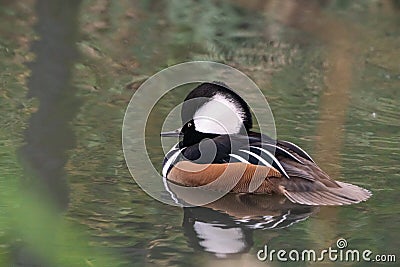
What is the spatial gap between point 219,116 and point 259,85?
7.53 ft

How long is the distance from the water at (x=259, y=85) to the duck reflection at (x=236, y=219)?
0.04ft

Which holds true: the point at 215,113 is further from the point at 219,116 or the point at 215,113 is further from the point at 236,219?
the point at 236,219

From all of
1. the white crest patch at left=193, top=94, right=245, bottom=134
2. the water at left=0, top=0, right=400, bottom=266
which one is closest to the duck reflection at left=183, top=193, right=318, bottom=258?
the water at left=0, top=0, right=400, bottom=266

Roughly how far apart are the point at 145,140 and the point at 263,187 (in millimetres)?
1284

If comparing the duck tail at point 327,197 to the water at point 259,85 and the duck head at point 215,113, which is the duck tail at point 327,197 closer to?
the water at point 259,85

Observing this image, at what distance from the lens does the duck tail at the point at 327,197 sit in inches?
171

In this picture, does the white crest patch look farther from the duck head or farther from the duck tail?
the duck tail

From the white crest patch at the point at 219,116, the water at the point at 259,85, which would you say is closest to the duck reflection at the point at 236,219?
the water at the point at 259,85

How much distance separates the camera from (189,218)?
4.21m

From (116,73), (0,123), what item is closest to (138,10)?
(116,73)

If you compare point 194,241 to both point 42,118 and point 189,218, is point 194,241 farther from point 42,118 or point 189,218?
point 42,118

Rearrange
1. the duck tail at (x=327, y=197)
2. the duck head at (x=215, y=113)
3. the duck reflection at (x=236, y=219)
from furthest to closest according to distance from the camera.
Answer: the duck head at (x=215, y=113) → the duck tail at (x=327, y=197) → the duck reflection at (x=236, y=219)

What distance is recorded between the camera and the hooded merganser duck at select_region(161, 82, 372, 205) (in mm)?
4406

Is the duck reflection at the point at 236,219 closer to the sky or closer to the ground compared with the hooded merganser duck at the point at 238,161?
closer to the ground
